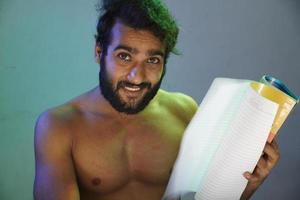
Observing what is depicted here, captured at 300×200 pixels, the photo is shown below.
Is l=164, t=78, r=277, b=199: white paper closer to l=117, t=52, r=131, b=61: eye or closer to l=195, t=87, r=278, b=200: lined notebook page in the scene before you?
l=195, t=87, r=278, b=200: lined notebook page

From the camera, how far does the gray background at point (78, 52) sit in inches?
33.4

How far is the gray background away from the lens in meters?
0.85

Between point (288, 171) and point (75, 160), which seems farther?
point (288, 171)

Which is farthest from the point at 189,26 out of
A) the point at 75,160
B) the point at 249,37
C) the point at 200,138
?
the point at 75,160

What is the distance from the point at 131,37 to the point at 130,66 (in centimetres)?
6

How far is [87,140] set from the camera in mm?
887

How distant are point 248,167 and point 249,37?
0.44 meters

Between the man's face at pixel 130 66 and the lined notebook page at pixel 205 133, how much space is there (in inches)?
5.6

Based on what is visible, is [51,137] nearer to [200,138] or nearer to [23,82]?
[23,82]

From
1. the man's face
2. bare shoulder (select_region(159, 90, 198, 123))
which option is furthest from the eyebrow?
bare shoulder (select_region(159, 90, 198, 123))

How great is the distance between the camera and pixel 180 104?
1007 mm

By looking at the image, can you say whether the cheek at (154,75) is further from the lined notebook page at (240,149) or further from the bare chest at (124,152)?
the lined notebook page at (240,149)

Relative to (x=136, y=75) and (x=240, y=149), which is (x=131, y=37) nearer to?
(x=136, y=75)

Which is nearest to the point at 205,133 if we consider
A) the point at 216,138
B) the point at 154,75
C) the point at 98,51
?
the point at 216,138
